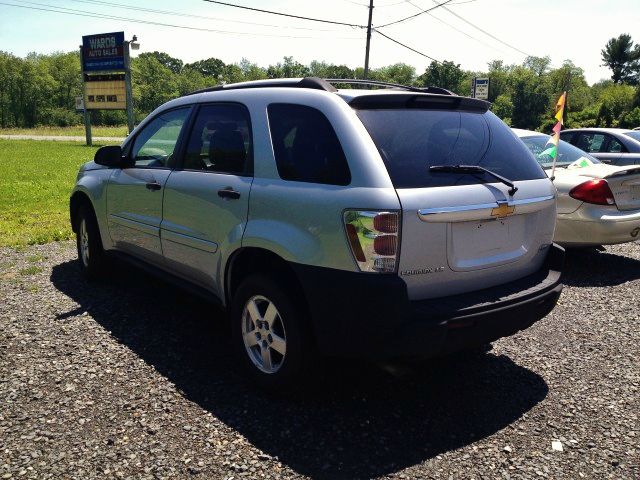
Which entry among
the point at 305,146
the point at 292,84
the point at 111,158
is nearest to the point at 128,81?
the point at 111,158

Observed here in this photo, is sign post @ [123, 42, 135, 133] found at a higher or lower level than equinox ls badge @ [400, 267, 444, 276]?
higher

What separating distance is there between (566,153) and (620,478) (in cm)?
543

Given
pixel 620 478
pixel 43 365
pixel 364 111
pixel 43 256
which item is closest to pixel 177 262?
pixel 43 365

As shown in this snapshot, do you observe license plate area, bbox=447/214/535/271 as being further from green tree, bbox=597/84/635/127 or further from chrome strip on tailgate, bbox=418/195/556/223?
Answer: green tree, bbox=597/84/635/127

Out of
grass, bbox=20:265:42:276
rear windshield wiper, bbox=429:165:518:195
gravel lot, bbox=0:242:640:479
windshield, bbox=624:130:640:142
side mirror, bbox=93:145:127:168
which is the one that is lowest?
grass, bbox=20:265:42:276

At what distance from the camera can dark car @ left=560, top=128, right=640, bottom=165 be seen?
10016 mm

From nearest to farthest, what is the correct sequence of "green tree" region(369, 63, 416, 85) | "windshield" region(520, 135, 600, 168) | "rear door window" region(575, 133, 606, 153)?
"windshield" region(520, 135, 600, 168) → "rear door window" region(575, 133, 606, 153) → "green tree" region(369, 63, 416, 85)

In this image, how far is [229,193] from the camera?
3.40 metres

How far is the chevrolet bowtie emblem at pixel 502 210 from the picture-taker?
9.74 ft

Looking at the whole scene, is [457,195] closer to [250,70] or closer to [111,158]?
[111,158]

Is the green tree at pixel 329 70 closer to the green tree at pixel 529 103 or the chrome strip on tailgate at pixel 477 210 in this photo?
the green tree at pixel 529 103

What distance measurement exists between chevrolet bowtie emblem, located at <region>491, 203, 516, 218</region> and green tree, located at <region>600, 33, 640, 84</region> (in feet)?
336

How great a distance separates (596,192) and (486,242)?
3.64 metres

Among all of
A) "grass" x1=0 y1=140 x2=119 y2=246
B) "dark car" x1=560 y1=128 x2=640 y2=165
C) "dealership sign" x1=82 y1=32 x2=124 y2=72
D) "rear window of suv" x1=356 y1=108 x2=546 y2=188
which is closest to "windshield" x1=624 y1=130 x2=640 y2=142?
"dark car" x1=560 y1=128 x2=640 y2=165
